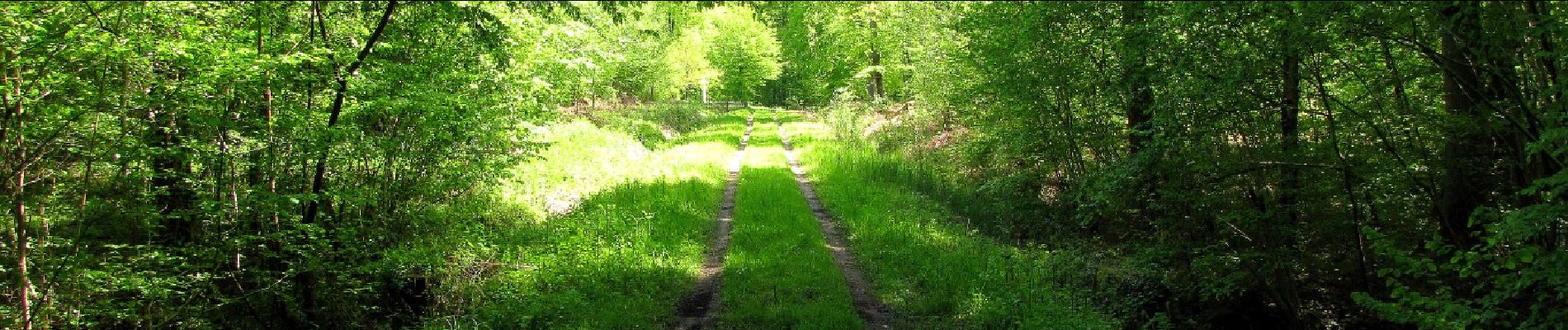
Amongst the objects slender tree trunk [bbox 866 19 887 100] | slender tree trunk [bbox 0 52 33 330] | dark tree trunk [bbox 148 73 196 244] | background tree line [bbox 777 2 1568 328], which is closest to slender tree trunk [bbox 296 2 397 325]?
dark tree trunk [bbox 148 73 196 244]

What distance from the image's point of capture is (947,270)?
928cm

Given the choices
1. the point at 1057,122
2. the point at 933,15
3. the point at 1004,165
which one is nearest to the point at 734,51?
the point at 933,15

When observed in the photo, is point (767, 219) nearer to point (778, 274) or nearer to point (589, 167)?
point (778, 274)

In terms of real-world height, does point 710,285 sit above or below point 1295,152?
below

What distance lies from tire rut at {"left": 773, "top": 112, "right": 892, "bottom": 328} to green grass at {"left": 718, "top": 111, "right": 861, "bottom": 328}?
5.5 inches

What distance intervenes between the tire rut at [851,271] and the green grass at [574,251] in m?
1.83

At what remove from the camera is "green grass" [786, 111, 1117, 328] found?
7535 mm

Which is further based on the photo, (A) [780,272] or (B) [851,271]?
(B) [851,271]

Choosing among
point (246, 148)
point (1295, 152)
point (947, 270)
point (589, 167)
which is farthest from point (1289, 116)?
point (589, 167)

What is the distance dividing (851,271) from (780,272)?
93 centimetres

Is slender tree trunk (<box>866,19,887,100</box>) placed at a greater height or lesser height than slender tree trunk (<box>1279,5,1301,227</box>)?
greater

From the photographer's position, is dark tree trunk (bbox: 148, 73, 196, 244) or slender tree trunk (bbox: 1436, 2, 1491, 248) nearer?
slender tree trunk (bbox: 1436, 2, 1491, 248)

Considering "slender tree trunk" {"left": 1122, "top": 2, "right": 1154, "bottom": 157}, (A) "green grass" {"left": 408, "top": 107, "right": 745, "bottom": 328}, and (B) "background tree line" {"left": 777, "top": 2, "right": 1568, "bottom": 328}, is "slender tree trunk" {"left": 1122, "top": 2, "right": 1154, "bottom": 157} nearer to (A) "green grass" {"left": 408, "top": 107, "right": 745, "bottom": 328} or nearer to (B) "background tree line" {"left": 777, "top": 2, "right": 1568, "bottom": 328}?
(B) "background tree line" {"left": 777, "top": 2, "right": 1568, "bottom": 328}

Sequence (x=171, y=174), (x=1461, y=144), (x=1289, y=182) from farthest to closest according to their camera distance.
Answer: (x=1289, y=182), (x=1461, y=144), (x=171, y=174)
